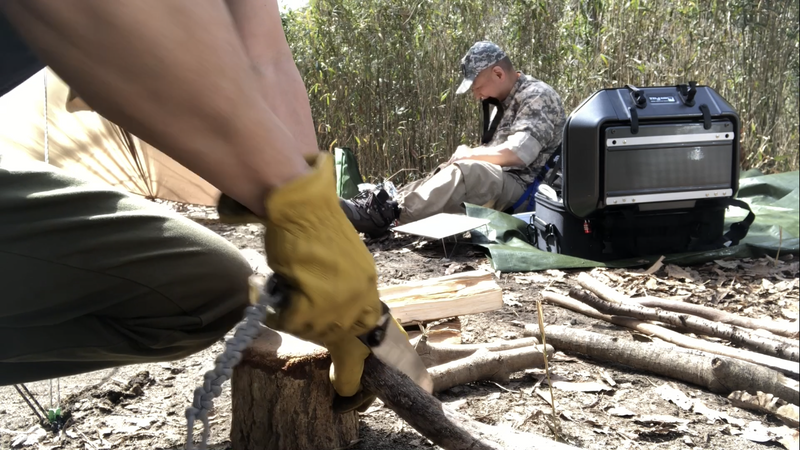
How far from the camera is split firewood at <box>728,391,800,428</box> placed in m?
1.86

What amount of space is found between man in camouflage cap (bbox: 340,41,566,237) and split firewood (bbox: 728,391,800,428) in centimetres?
292

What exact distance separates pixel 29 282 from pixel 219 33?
75 centimetres

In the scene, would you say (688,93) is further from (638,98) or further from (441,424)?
(441,424)

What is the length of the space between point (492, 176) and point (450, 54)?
237 cm

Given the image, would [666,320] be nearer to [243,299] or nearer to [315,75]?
[243,299]

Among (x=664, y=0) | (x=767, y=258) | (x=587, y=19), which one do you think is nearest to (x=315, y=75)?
(x=587, y=19)

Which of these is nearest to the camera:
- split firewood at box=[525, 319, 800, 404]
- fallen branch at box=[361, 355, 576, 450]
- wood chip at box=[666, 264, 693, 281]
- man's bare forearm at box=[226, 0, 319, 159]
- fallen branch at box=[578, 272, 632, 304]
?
man's bare forearm at box=[226, 0, 319, 159]

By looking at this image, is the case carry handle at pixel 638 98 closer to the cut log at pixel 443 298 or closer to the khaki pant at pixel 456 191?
the khaki pant at pixel 456 191

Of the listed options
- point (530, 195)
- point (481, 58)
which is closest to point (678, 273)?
point (530, 195)

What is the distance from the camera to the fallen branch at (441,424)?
1.42 metres

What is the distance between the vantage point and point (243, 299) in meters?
1.39

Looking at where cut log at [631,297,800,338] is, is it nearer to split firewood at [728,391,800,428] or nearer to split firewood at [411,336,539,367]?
split firewood at [728,391,800,428]

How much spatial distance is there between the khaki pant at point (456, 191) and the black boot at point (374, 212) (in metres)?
0.10

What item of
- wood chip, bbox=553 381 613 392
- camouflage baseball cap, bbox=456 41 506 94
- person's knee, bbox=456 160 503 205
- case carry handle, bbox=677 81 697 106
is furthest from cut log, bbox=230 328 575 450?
camouflage baseball cap, bbox=456 41 506 94
